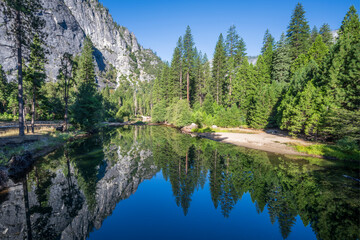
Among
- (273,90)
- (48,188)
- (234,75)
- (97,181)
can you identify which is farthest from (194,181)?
(234,75)

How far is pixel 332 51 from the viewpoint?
2295 cm

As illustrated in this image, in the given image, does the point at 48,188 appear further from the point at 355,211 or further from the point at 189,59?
the point at 189,59

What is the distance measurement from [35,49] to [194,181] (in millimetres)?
25869

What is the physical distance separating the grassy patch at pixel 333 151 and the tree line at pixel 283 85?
1.75 meters

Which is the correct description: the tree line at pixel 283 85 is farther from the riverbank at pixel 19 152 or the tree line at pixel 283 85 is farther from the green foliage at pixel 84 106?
the riverbank at pixel 19 152

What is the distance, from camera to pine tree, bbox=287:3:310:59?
145 feet

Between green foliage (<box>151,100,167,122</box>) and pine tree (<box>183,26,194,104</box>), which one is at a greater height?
pine tree (<box>183,26,194,104</box>)

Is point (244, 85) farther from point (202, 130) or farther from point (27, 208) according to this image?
point (27, 208)

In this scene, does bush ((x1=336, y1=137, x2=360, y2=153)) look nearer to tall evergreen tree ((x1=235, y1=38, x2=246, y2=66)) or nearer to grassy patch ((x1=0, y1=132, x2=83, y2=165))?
grassy patch ((x1=0, y1=132, x2=83, y2=165))

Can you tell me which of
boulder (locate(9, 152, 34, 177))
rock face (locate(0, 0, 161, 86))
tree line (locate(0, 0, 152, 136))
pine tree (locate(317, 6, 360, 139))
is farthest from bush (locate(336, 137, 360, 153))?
rock face (locate(0, 0, 161, 86))

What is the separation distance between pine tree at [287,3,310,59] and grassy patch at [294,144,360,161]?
35.9m

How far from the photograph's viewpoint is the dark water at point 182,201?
775cm

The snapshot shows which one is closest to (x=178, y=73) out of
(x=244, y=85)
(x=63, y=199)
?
(x=244, y=85)

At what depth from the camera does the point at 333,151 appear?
59.0 feet
